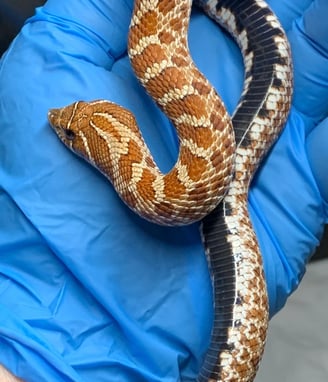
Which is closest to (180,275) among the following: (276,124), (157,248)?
(157,248)

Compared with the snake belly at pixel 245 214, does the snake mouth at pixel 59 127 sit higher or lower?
higher

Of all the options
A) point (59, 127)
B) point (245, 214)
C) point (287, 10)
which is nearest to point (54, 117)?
point (59, 127)

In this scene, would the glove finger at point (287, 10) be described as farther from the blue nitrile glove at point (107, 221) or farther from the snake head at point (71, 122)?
the snake head at point (71, 122)

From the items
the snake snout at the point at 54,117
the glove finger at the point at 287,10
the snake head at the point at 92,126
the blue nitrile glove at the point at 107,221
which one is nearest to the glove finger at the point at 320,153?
the blue nitrile glove at the point at 107,221

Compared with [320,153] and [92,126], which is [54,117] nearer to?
[92,126]

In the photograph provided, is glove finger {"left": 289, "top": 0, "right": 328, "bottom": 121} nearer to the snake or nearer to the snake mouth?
the snake

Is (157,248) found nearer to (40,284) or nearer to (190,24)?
(40,284)

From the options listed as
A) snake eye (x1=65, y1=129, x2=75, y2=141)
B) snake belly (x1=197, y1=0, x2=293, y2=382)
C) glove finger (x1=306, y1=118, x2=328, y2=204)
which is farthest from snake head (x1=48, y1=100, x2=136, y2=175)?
glove finger (x1=306, y1=118, x2=328, y2=204)
